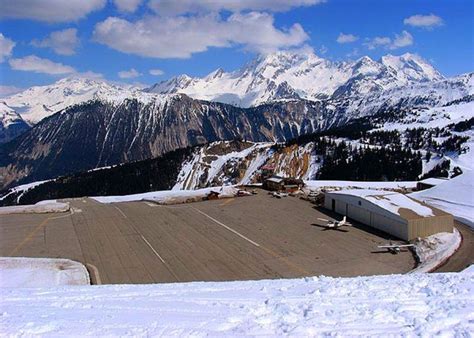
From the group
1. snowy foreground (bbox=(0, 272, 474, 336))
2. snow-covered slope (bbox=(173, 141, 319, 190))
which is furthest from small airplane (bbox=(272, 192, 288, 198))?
snow-covered slope (bbox=(173, 141, 319, 190))

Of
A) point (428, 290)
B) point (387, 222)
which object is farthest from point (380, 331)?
point (387, 222)

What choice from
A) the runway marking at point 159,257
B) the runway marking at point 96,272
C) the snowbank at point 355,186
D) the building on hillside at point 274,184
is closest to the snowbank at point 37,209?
the runway marking at point 159,257

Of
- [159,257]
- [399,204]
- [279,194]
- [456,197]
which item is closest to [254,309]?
[159,257]

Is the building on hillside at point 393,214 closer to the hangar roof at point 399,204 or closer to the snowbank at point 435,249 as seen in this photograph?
the hangar roof at point 399,204

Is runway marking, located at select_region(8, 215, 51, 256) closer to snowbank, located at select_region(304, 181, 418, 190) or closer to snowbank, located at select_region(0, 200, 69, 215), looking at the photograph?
snowbank, located at select_region(0, 200, 69, 215)

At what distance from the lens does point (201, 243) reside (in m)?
35.4

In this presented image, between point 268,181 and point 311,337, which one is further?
point 268,181

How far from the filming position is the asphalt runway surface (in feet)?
96.5

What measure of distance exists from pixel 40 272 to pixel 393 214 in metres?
26.5

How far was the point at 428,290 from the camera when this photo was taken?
608 inches

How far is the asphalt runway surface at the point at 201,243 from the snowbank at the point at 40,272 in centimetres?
112

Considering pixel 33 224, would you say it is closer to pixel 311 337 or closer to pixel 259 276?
Result: pixel 259 276

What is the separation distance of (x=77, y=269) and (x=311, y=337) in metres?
21.9

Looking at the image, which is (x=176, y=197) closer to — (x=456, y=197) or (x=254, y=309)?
(x=456, y=197)
